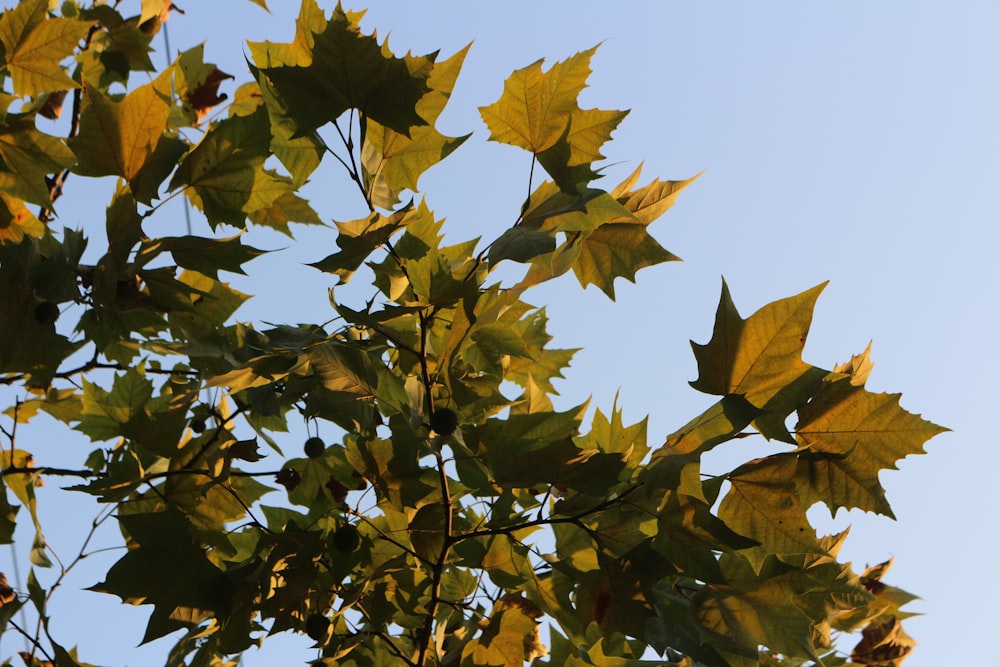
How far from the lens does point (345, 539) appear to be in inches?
66.8

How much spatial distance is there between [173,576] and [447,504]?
50 centimetres

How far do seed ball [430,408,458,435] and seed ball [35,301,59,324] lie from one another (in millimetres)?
780

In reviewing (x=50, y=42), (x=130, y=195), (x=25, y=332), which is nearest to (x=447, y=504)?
(x=130, y=195)

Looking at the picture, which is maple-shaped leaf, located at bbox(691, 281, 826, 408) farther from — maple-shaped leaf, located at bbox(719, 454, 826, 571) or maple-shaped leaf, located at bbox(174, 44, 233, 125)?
maple-shaped leaf, located at bbox(174, 44, 233, 125)

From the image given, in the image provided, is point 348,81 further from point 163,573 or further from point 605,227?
point 163,573

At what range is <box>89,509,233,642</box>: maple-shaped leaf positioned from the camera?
1.51 m

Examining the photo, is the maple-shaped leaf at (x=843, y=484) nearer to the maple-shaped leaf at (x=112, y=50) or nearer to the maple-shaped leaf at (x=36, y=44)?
the maple-shaped leaf at (x=36, y=44)

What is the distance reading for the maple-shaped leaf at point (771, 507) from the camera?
132cm

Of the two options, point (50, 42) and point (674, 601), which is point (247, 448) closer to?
point (674, 601)

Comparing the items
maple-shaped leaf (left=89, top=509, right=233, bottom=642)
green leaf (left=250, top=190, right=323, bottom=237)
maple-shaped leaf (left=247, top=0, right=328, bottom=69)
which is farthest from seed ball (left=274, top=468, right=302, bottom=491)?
maple-shaped leaf (left=247, top=0, right=328, bottom=69)

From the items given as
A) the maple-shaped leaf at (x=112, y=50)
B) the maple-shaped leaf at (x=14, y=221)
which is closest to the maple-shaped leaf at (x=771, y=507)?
the maple-shaped leaf at (x=14, y=221)

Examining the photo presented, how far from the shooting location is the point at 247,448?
163 centimetres

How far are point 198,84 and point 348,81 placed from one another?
1424 mm

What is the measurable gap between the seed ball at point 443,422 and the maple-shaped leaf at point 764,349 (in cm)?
40
